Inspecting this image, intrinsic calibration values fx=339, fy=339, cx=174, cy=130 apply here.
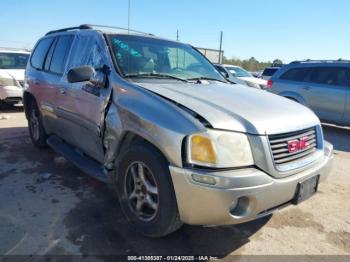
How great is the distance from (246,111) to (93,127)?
65.5 inches

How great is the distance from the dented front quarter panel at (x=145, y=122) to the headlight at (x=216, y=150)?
76 millimetres

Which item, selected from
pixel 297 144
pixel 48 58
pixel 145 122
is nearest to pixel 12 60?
pixel 48 58

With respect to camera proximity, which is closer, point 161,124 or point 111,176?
point 161,124

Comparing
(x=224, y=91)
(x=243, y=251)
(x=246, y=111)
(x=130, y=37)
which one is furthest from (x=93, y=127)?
(x=243, y=251)

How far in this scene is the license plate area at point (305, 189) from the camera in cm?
277

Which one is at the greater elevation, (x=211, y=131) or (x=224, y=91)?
(x=224, y=91)

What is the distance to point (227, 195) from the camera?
239cm

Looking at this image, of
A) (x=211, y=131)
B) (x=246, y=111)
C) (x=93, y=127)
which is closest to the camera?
(x=211, y=131)

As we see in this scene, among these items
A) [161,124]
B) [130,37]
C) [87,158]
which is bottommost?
[87,158]

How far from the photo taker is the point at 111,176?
11.0 feet

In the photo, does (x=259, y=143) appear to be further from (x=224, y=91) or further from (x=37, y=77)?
(x=37, y=77)

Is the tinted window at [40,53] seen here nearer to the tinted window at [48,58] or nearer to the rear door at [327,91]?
the tinted window at [48,58]

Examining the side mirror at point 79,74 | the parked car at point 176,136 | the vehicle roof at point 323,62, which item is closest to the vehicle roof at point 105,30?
the parked car at point 176,136

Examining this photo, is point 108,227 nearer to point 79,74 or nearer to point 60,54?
point 79,74
